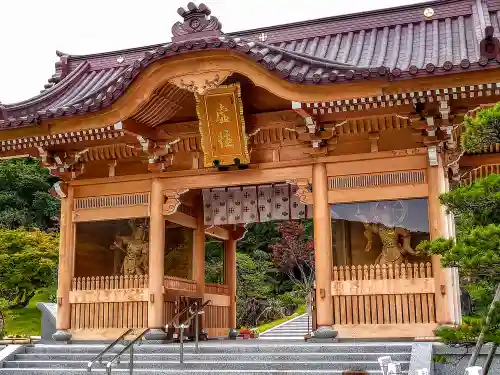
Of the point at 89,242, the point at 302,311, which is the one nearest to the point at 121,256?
the point at 89,242

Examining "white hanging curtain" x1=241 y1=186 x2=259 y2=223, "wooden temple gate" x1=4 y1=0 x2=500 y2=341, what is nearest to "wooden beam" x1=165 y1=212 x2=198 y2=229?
"wooden temple gate" x1=4 y1=0 x2=500 y2=341

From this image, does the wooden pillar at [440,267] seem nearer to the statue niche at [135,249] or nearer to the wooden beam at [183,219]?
the wooden beam at [183,219]

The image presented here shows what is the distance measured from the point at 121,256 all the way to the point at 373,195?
494cm

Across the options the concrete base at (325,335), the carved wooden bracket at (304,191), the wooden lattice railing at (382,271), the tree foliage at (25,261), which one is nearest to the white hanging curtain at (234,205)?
the carved wooden bracket at (304,191)

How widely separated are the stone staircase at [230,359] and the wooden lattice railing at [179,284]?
1379 millimetres

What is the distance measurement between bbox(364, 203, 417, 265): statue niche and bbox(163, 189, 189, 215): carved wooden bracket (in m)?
3.33

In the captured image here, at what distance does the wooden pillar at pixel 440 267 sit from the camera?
9125mm

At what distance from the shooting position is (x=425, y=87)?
8.75 metres

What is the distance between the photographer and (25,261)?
2392cm

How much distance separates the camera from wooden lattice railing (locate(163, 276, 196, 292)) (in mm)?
10984

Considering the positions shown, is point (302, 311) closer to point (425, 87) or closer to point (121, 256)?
point (121, 256)

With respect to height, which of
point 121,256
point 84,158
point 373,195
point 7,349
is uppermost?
point 84,158

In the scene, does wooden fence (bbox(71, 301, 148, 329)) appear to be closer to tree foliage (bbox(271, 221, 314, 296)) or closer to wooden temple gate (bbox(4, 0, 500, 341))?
wooden temple gate (bbox(4, 0, 500, 341))

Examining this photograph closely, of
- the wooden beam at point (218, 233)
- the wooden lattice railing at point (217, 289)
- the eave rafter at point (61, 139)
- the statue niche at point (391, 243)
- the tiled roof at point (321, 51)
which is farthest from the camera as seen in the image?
the wooden beam at point (218, 233)
